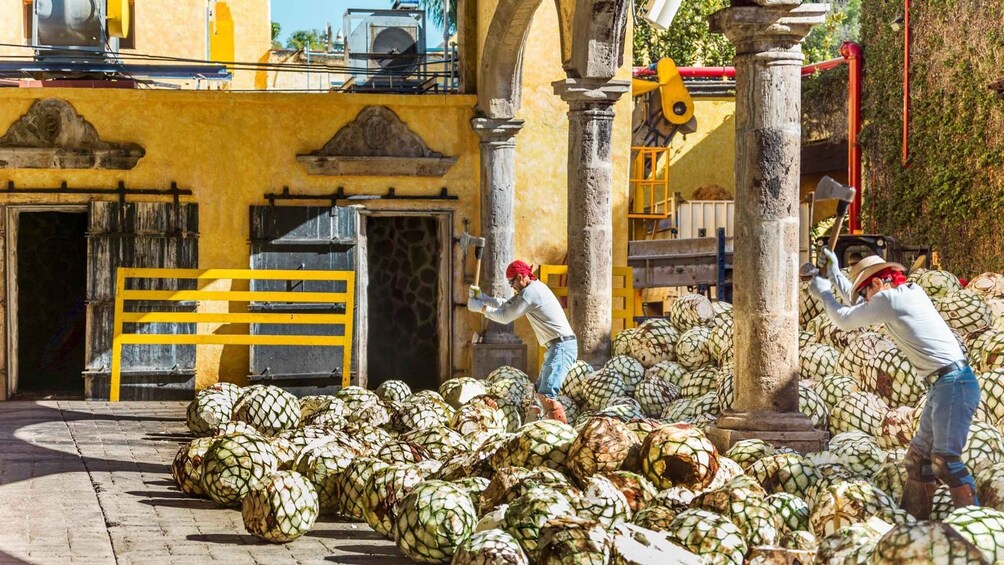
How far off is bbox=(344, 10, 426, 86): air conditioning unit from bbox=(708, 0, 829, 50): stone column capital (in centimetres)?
906

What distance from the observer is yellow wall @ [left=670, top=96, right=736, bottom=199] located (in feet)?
96.4

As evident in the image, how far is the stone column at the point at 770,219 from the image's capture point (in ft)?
24.5

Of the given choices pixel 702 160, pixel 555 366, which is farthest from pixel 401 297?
pixel 702 160

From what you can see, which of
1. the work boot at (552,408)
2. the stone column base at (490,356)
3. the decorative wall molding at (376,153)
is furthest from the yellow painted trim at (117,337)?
the work boot at (552,408)

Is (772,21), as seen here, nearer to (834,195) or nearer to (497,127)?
(834,195)

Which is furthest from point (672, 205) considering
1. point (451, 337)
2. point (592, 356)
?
point (592, 356)

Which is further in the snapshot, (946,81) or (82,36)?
(946,81)

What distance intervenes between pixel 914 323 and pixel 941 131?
15.4 metres

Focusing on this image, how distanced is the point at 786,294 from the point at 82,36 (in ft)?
40.1

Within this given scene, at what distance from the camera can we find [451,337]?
1505 cm

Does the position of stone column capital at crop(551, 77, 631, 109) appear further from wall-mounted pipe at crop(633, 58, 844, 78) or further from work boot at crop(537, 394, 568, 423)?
wall-mounted pipe at crop(633, 58, 844, 78)

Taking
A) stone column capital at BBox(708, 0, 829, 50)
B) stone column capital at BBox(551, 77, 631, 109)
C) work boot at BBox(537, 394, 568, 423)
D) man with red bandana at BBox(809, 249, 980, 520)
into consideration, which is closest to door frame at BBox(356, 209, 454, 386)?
stone column capital at BBox(551, 77, 631, 109)

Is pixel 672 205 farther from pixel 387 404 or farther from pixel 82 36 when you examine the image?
pixel 387 404

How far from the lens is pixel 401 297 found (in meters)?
18.0
